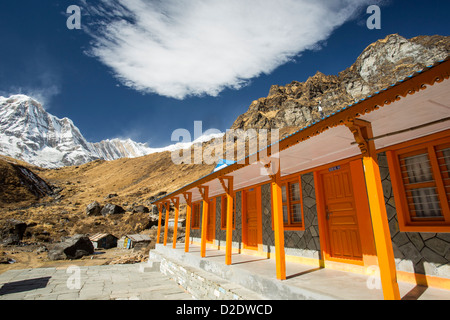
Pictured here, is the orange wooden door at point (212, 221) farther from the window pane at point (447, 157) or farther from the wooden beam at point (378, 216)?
the window pane at point (447, 157)

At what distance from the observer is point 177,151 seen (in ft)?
217

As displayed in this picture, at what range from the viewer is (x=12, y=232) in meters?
18.9

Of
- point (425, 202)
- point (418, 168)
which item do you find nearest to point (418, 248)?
point (425, 202)

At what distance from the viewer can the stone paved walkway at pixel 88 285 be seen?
7121 mm

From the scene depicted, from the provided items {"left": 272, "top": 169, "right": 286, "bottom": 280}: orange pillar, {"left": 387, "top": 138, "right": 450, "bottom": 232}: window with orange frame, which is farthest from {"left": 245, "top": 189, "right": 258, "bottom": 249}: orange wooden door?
{"left": 387, "top": 138, "right": 450, "bottom": 232}: window with orange frame

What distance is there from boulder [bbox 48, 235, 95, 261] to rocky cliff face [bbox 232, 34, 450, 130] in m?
51.4

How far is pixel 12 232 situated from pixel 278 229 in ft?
78.3

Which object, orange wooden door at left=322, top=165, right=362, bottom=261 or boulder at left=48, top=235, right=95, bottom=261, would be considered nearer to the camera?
orange wooden door at left=322, top=165, right=362, bottom=261

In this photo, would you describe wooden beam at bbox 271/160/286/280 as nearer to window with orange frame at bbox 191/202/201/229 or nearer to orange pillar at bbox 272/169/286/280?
orange pillar at bbox 272/169/286/280

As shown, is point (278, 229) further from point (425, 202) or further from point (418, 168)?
point (418, 168)

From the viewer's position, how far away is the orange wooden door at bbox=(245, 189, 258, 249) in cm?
849

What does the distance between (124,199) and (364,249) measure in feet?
126

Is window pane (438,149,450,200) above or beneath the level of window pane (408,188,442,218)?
above
